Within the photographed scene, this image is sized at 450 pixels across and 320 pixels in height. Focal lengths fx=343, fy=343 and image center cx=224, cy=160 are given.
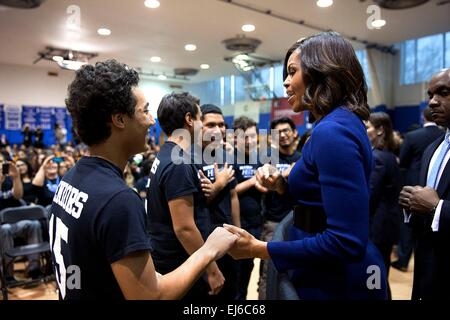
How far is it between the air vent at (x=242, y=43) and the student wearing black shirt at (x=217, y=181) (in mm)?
5794

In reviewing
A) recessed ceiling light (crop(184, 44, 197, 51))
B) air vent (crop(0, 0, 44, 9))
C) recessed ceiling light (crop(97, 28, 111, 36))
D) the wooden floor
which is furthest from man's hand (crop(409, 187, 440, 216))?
recessed ceiling light (crop(184, 44, 197, 51))

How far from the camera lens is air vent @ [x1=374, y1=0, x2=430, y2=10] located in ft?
17.5

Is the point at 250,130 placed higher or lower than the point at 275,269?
higher

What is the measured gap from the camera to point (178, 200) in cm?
173

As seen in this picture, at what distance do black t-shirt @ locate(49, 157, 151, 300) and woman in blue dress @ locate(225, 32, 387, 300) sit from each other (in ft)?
1.12

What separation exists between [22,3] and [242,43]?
440cm

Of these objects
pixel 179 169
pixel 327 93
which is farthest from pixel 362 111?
pixel 179 169

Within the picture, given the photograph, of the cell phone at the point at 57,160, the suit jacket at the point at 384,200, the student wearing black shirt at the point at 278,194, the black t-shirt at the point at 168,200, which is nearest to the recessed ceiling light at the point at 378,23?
the student wearing black shirt at the point at 278,194

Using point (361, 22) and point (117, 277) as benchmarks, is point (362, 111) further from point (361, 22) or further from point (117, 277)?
point (361, 22)

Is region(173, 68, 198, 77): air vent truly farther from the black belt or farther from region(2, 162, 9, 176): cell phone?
the black belt

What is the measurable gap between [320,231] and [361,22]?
272 inches

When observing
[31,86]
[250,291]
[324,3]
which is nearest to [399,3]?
[324,3]

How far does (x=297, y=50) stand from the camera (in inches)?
42.8

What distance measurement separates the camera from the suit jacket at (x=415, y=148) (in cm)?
376
